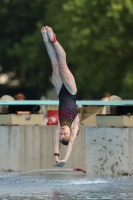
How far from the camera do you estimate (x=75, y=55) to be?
68.2 meters

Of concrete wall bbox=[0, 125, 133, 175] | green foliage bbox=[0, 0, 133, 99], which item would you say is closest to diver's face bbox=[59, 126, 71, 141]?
concrete wall bbox=[0, 125, 133, 175]

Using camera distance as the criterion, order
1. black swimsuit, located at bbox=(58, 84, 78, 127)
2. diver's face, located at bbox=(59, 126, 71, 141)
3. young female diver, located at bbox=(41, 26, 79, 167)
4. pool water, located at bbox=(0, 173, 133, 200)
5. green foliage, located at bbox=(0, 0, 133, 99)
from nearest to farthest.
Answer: pool water, located at bbox=(0, 173, 133, 200), diver's face, located at bbox=(59, 126, 71, 141), young female diver, located at bbox=(41, 26, 79, 167), black swimsuit, located at bbox=(58, 84, 78, 127), green foliage, located at bbox=(0, 0, 133, 99)

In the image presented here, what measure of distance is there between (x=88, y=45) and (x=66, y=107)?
43162 millimetres

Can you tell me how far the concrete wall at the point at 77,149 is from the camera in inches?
965

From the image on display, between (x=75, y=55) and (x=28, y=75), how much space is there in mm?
16660

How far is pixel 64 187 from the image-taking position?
21141 millimetres

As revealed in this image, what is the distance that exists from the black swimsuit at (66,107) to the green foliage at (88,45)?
3793cm

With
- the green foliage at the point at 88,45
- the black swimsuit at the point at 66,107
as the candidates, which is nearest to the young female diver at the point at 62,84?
the black swimsuit at the point at 66,107

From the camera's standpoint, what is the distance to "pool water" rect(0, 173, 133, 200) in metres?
19.0

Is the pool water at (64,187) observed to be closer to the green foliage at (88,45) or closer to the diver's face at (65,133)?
the diver's face at (65,133)

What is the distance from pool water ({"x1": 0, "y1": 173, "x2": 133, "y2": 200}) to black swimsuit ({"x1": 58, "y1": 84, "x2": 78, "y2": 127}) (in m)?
1.35

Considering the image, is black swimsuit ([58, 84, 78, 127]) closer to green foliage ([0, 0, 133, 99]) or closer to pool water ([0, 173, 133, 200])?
pool water ([0, 173, 133, 200])

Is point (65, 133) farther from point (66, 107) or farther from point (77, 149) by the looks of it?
point (77, 149)

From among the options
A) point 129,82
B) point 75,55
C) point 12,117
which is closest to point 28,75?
point 75,55
